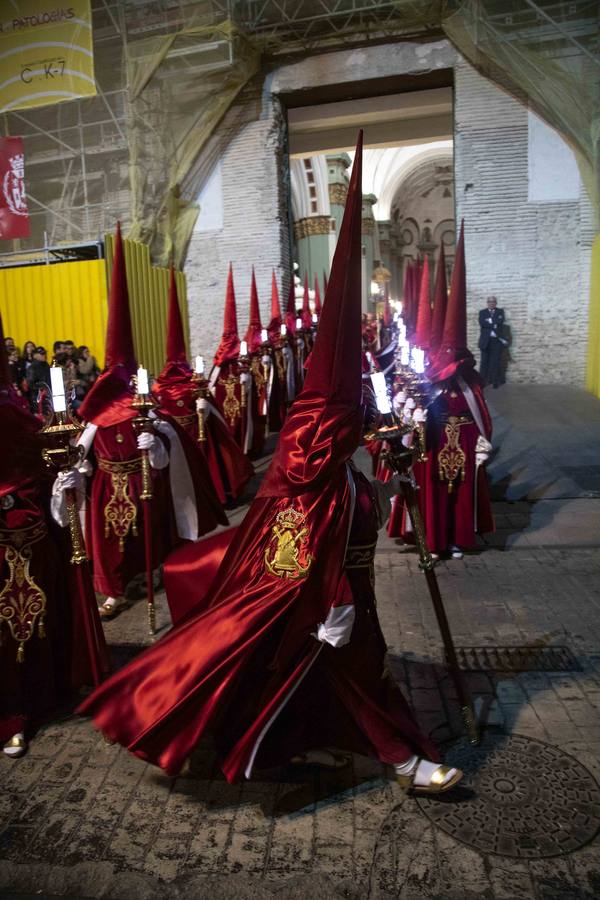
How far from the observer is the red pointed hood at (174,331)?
23.1 feet

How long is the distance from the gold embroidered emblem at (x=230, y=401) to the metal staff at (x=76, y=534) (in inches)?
224

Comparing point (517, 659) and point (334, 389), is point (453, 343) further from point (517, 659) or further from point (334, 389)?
point (334, 389)

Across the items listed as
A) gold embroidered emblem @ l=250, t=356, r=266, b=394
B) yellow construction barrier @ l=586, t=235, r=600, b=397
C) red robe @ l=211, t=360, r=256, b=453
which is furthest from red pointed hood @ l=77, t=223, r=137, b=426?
yellow construction barrier @ l=586, t=235, r=600, b=397

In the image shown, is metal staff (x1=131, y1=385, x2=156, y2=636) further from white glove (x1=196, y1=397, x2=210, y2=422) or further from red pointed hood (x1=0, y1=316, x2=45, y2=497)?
white glove (x1=196, y1=397, x2=210, y2=422)

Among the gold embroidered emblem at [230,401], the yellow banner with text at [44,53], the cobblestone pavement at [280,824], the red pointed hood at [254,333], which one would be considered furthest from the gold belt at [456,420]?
the yellow banner with text at [44,53]

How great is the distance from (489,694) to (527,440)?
6.66 metres

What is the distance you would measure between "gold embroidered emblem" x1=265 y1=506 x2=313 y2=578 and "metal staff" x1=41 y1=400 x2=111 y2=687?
44.9 inches

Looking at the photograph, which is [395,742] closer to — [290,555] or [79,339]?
[290,555]

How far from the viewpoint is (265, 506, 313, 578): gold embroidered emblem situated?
2770 mm

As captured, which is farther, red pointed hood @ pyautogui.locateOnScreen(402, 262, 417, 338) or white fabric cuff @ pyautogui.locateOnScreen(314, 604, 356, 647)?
red pointed hood @ pyautogui.locateOnScreen(402, 262, 417, 338)

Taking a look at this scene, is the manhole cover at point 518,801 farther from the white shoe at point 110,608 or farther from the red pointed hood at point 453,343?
the red pointed hood at point 453,343

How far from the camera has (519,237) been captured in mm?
14727

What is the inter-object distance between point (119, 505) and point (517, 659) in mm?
2987

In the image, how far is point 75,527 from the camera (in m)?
3.42
